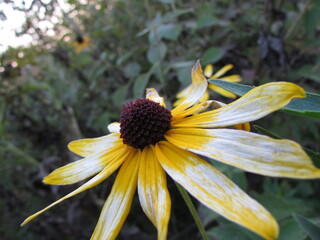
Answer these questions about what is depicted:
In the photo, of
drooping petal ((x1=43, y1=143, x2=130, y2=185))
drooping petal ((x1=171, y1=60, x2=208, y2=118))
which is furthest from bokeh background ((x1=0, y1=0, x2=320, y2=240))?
drooping petal ((x1=43, y1=143, x2=130, y2=185))

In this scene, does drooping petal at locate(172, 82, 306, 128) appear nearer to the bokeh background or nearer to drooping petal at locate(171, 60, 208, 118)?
drooping petal at locate(171, 60, 208, 118)

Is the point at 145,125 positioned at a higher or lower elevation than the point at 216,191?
higher

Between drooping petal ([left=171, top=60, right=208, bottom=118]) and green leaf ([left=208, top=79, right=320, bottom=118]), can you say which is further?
drooping petal ([left=171, top=60, right=208, bottom=118])

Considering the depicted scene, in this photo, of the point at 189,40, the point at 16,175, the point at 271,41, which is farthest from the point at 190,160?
the point at 16,175

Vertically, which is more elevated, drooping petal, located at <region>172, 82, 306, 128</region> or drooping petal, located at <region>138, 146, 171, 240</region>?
drooping petal, located at <region>172, 82, 306, 128</region>

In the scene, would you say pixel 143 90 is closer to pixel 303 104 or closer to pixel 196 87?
pixel 196 87

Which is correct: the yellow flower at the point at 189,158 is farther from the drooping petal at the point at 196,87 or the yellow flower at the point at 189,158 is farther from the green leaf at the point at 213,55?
the green leaf at the point at 213,55

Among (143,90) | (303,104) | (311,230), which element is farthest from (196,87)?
(143,90)
